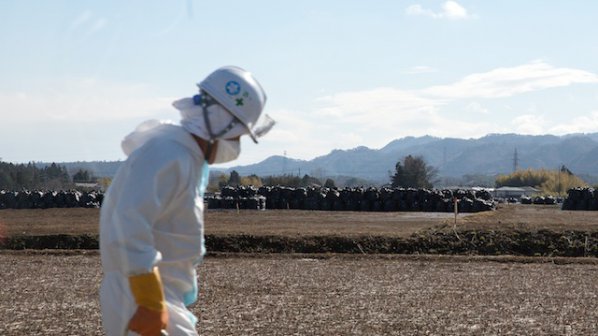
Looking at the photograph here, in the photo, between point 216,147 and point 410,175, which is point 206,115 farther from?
point 410,175

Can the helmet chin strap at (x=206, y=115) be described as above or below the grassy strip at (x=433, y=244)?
above

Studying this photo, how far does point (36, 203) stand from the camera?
57.6 meters

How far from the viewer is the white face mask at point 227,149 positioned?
459cm

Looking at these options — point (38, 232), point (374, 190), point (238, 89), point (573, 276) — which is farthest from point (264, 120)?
point (374, 190)

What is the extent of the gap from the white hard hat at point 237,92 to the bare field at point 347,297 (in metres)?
7.33

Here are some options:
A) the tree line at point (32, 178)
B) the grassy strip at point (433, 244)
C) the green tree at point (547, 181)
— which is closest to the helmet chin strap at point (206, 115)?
the grassy strip at point (433, 244)

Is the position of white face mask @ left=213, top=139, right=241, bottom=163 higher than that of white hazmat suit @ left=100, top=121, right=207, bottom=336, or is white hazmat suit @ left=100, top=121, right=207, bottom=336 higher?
white face mask @ left=213, top=139, right=241, bottom=163

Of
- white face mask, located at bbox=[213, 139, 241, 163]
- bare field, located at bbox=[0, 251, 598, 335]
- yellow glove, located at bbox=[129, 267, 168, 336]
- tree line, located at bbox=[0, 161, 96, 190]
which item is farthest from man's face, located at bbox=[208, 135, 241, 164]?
tree line, located at bbox=[0, 161, 96, 190]

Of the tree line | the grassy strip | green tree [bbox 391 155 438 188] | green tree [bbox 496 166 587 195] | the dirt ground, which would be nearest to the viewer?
the grassy strip

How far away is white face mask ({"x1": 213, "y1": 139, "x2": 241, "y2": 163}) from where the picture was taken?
459 cm

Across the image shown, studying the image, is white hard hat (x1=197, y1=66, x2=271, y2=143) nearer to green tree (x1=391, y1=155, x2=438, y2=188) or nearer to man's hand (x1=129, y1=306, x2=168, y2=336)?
man's hand (x1=129, y1=306, x2=168, y2=336)

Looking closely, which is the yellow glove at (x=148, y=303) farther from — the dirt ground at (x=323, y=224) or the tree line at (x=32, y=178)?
the tree line at (x=32, y=178)

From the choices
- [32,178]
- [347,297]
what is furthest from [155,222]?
[32,178]

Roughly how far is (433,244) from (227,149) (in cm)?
2168
